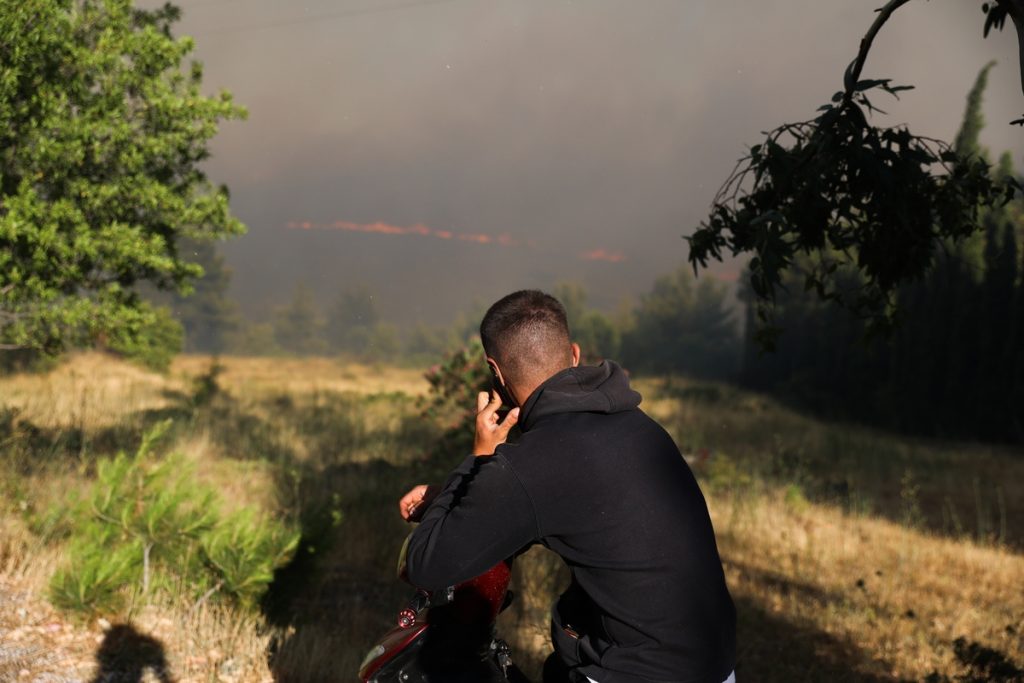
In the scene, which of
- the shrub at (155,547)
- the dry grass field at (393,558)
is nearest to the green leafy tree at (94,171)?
the dry grass field at (393,558)

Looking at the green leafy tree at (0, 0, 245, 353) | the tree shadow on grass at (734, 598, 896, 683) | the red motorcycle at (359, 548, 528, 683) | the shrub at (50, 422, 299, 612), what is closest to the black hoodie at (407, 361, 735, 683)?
the red motorcycle at (359, 548, 528, 683)

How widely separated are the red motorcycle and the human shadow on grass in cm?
295

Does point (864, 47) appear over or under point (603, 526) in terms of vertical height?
over

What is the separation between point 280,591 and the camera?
5980 millimetres

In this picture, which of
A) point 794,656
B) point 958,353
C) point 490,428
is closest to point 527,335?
point 490,428

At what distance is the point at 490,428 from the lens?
92.8 inches

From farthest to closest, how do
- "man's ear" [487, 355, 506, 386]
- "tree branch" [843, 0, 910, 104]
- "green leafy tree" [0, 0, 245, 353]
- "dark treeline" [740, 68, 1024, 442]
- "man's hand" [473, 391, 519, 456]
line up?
"dark treeline" [740, 68, 1024, 442], "green leafy tree" [0, 0, 245, 353], "tree branch" [843, 0, 910, 104], "man's ear" [487, 355, 506, 386], "man's hand" [473, 391, 519, 456]

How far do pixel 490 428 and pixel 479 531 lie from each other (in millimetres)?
357

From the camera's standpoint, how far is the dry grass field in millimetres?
5199

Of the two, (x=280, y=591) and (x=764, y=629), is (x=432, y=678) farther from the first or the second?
(x=764, y=629)

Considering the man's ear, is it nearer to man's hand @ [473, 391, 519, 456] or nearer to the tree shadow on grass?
man's hand @ [473, 391, 519, 456]

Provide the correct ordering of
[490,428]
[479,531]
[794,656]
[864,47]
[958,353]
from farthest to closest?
1. [958,353]
2. [794,656]
3. [864,47]
4. [490,428]
5. [479,531]

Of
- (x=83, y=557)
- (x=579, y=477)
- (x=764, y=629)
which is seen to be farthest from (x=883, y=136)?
(x=83, y=557)

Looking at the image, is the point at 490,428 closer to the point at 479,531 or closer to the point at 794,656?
the point at 479,531
